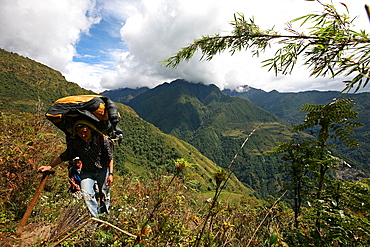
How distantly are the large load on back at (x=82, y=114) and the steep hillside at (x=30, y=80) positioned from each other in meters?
174

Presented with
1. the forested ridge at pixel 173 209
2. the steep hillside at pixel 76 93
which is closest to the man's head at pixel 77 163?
the forested ridge at pixel 173 209

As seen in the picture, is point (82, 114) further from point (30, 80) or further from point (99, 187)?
point (30, 80)

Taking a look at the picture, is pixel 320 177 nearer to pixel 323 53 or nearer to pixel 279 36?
pixel 323 53

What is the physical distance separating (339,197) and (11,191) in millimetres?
5654

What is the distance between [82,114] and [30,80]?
22152 centimetres

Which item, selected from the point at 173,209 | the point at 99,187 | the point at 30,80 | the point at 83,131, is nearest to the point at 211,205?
the point at 173,209

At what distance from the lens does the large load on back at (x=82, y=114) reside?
3270 mm

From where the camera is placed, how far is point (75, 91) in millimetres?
170125

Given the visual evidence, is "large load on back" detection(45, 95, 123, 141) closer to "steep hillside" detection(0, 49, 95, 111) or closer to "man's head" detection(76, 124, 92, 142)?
"man's head" detection(76, 124, 92, 142)

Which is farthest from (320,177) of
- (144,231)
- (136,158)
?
(136,158)

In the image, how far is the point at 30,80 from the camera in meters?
168

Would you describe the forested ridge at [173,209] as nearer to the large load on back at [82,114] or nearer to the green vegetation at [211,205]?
the green vegetation at [211,205]

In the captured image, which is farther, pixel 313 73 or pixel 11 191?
pixel 11 191

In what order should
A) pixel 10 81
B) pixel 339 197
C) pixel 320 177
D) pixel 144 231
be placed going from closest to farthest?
pixel 144 231, pixel 339 197, pixel 320 177, pixel 10 81
